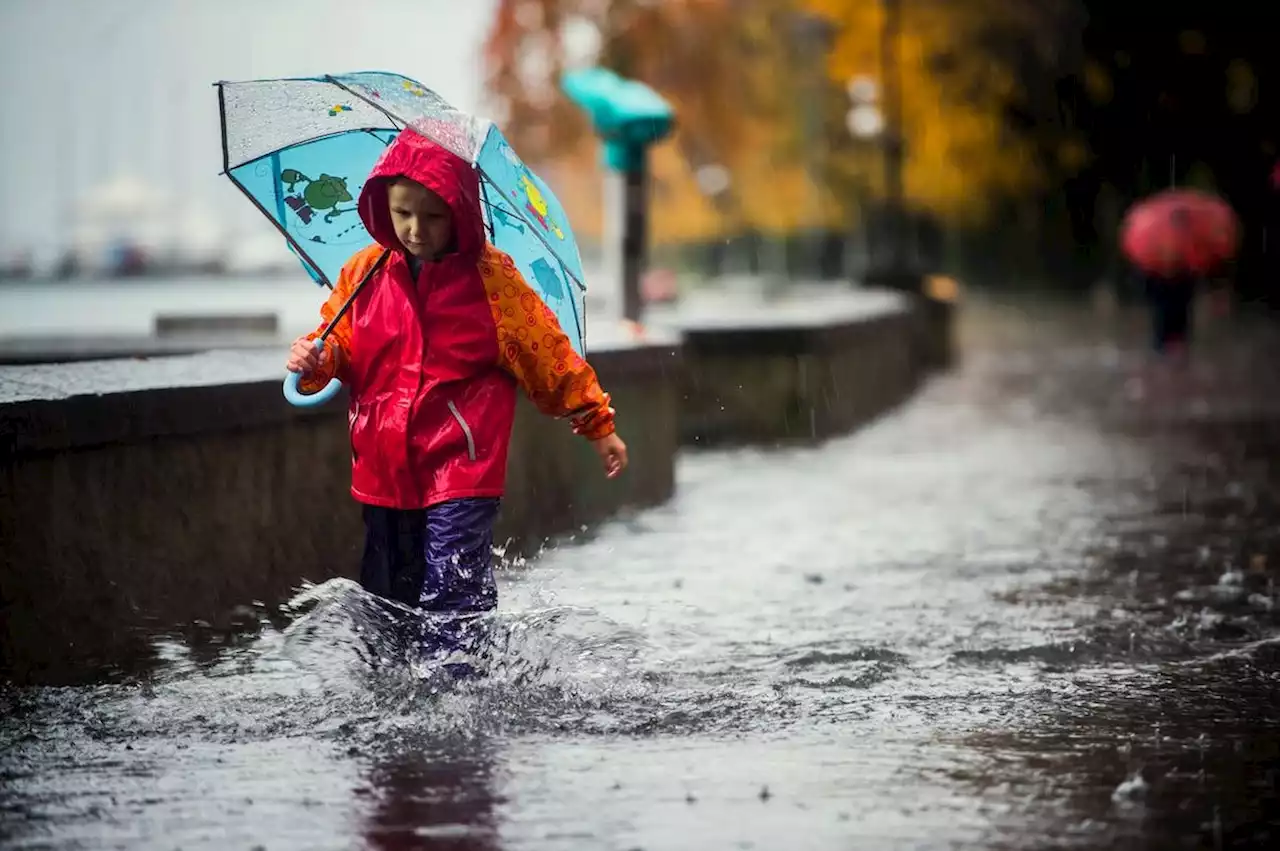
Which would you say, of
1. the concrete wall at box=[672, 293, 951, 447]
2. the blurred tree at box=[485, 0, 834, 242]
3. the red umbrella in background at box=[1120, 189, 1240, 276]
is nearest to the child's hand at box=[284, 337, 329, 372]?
the concrete wall at box=[672, 293, 951, 447]

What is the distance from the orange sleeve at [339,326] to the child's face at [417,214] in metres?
0.24

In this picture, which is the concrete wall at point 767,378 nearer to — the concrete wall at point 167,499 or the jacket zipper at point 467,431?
the concrete wall at point 167,499

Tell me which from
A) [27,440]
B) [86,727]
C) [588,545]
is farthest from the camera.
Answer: [588,545]

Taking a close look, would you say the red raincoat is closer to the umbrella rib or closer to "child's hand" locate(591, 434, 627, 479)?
"child's hand" locate(591, 434, 627, 479)

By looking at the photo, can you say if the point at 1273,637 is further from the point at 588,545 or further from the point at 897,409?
the point at 897,409

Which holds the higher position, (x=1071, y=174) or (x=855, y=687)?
Result: (x=1071, y=174)

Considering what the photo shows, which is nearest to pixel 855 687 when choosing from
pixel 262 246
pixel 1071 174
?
pixel 1071 174

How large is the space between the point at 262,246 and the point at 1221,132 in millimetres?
54048

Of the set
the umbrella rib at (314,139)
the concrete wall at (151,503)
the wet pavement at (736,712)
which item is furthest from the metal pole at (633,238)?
the umbrella rib at (314,139)

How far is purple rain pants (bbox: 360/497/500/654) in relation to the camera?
6.14m

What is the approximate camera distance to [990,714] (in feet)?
20.7

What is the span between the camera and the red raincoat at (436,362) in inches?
239

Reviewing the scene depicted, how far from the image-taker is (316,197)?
661 centimetres

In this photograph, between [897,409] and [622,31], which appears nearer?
[897,409]
